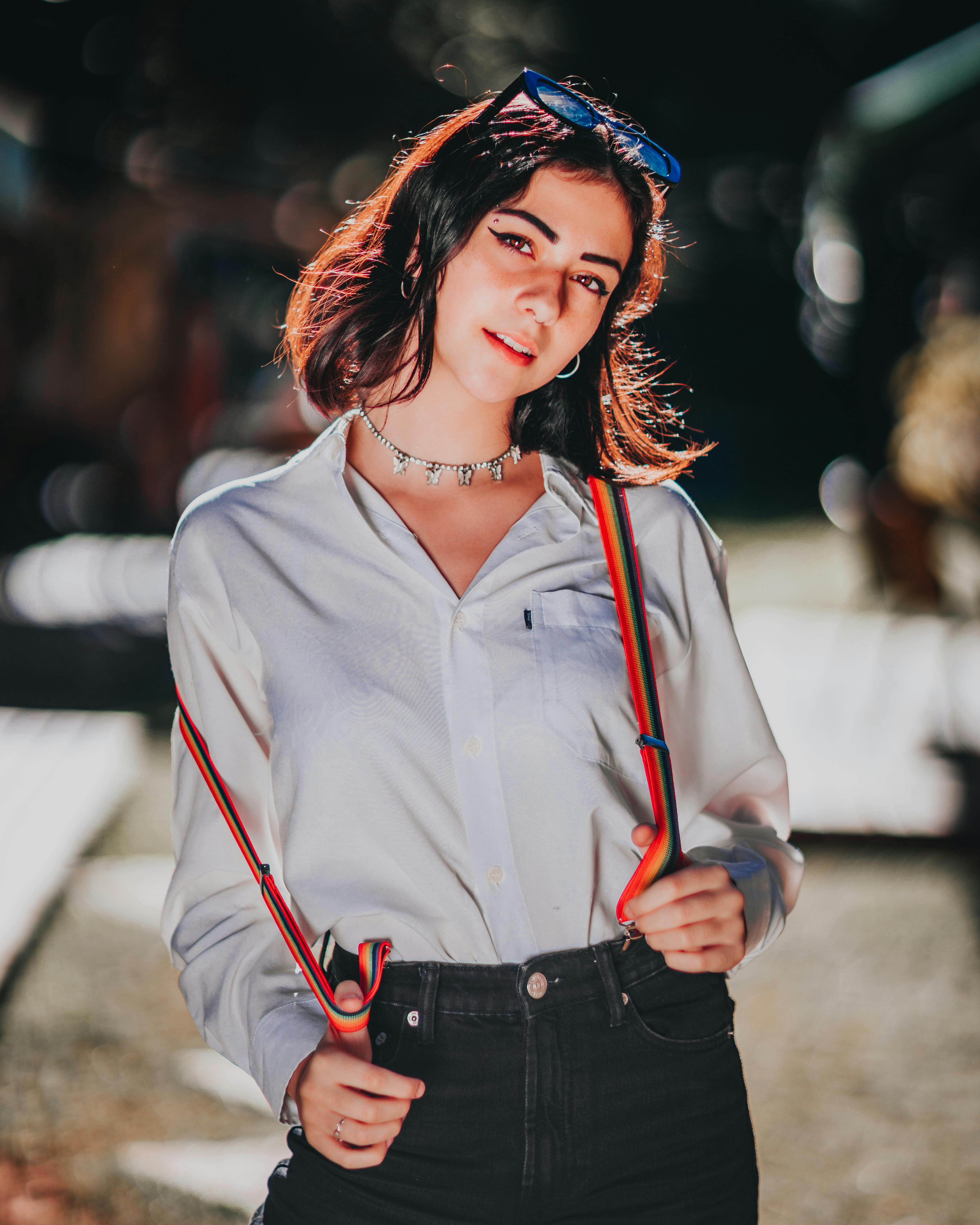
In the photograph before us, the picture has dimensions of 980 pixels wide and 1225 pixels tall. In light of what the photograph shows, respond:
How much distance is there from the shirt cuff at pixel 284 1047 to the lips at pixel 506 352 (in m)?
0.90

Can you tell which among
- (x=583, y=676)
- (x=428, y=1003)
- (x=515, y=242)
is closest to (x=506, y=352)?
(x=515, y=242)

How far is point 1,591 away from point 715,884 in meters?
9.61

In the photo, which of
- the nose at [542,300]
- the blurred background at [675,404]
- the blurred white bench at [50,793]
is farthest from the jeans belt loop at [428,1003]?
the blurred white bench at [50,793]

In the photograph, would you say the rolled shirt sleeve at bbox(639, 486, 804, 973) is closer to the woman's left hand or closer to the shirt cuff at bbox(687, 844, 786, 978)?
the shirt cuff at bbox(687, 844, 786, 978)

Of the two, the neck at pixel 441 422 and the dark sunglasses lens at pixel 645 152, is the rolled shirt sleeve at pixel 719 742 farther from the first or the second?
the dark sunglasses lens at pixel 645 152

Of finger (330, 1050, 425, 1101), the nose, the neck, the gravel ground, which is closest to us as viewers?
finger (330, 1050, 425, 1101)

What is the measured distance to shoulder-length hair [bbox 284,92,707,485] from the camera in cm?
161

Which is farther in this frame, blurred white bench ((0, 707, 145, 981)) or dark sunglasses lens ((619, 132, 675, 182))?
blurred white bench ((0, 707, 145, 981))

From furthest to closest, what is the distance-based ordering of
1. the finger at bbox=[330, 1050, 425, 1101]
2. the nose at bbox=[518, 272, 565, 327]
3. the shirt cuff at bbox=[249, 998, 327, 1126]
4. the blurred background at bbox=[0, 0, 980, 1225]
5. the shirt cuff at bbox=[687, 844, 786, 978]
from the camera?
the blurred background at bbox=[0, 0, 980, 1225], the nose at bbox=[518, 272, 565, 327], the shirt cuff at bbox=[687, 844, 786, 978], the shirt cuff at bbox=[249, 998, 327, 1126], the finger at bbox=[330, 1050, 425, 1101]

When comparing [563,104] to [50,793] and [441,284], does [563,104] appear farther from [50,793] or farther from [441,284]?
[50,793]

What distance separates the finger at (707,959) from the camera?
54.8 inches

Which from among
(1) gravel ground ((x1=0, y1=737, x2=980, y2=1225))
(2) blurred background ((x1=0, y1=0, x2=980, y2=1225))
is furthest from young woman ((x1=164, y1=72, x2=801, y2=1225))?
(1) gravel ground ((x1=0, y1=737, x2=980, y2=1225))

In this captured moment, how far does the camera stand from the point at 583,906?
147 cm

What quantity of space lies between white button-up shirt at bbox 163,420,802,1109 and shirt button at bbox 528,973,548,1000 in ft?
0.16
